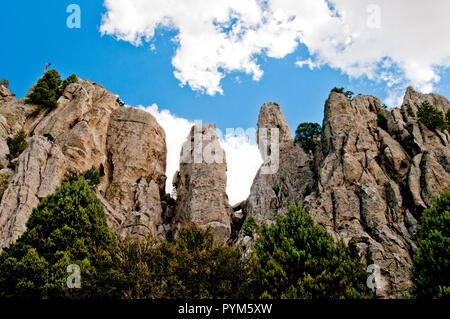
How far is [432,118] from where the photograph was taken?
3831cm

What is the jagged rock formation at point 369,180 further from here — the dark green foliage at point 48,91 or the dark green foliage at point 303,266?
the dark green foliage at point 48,91

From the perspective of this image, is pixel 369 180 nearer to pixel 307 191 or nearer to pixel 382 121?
pixel 307 191

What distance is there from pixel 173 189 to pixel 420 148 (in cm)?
3552

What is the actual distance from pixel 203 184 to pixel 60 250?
88.3ft

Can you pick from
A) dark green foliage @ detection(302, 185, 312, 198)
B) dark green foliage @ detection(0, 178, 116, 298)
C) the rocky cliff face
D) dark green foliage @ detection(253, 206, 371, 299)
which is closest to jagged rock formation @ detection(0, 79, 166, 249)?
the rocky cliff face

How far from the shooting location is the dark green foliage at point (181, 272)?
16.6 metres

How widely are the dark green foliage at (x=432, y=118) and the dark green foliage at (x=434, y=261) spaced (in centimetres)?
2511

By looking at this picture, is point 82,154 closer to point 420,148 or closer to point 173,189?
point 173,189

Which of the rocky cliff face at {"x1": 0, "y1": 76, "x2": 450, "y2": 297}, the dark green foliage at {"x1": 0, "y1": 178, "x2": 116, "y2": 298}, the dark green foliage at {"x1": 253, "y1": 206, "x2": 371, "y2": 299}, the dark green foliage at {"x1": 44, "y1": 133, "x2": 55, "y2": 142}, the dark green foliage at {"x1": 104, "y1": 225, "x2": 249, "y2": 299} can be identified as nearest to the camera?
the dark green foliage at {"x1": 253, "y1": 206, "x2": 371, "y2": 299}

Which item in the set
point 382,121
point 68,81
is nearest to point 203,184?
point 382,121

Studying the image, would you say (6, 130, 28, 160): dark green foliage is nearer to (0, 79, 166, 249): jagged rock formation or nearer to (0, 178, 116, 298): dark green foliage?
(0, 79, 166, 249): jagged rock formation

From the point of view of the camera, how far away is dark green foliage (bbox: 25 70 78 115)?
46.5 metres

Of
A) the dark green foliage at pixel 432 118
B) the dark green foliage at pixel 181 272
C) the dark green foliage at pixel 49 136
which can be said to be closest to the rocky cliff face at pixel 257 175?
the dark green foliage at pixel 49 136

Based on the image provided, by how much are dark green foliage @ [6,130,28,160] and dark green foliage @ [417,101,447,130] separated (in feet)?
151
